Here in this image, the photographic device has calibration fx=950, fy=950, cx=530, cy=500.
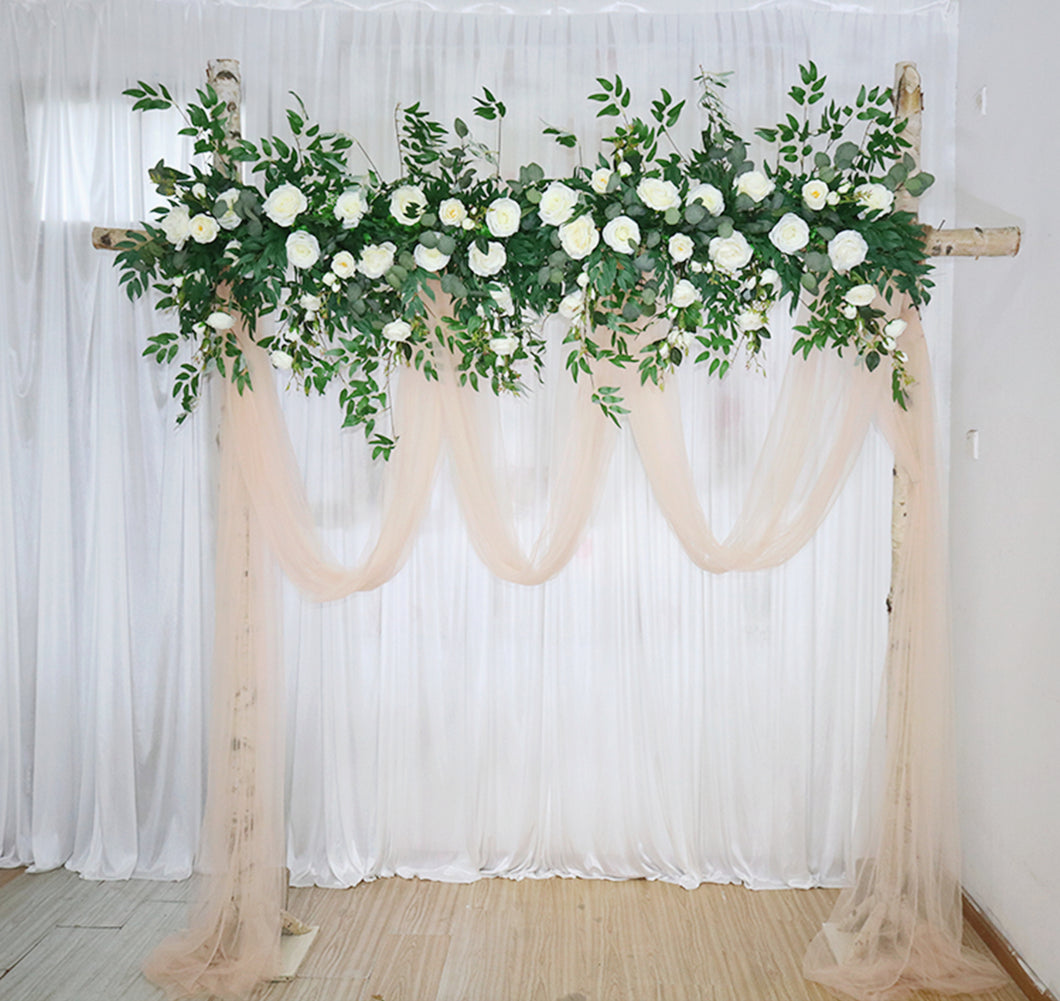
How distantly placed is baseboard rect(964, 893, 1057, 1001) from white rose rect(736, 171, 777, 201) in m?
2.17

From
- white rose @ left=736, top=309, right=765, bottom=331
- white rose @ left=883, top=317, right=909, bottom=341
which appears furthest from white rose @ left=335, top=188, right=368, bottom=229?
white rose @ left=883, top=317, right=909, bottom=341

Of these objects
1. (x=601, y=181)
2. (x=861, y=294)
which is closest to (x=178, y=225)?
(x=601, y=181)

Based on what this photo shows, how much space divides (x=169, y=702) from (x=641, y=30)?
2.71m

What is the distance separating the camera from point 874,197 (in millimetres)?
2389

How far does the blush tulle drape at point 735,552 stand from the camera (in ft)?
8.43

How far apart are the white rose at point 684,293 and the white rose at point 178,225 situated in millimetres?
1272

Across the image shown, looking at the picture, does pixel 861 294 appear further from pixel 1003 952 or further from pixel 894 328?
pixel 1003 952

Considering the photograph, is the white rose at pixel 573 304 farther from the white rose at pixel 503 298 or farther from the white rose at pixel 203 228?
the white rose at pixel 203 228

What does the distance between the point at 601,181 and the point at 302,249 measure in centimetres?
78

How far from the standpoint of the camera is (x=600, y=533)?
313cm

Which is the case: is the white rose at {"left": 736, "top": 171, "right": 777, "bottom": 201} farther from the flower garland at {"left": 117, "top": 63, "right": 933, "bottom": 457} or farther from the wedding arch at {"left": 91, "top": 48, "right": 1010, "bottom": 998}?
the wedding arch at {"left": 91, "top": 48, "right": 1010, "bottom": 998}

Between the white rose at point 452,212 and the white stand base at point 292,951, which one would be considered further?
the white stand base at point 292,951

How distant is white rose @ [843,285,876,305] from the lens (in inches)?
95.4

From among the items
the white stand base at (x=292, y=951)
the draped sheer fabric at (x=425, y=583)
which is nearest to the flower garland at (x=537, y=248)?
the draped sheer fabric at (x=425, y=583)
